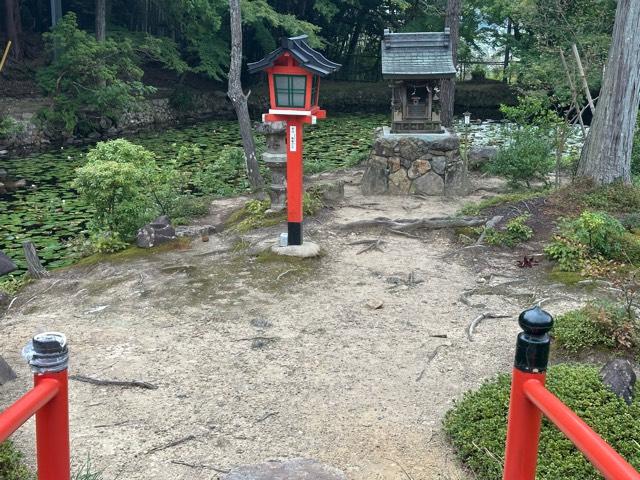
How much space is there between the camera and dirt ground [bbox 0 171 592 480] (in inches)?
151

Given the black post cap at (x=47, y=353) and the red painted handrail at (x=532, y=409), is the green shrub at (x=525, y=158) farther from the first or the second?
the black post cap at (x=47, y=353)

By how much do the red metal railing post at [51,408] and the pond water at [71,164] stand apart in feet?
22.9

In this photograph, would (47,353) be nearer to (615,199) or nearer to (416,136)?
(615,199)

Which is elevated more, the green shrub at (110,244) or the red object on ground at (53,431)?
the red object on ground at (53,431)

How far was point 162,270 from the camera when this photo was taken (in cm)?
716

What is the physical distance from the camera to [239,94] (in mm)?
12281

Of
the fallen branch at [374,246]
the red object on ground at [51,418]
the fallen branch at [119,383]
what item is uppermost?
the red object on ground at [51,418]

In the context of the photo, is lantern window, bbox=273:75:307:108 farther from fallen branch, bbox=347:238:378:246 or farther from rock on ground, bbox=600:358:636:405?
rock on ground, bbox=600:358:636:405

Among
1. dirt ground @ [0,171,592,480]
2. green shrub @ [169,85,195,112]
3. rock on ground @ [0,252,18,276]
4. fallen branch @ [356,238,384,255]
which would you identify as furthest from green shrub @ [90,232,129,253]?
green shrub @ [169,85,195,112]

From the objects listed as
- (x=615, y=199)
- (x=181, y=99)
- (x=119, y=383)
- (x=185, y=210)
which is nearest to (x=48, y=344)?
(x=119, y=383)

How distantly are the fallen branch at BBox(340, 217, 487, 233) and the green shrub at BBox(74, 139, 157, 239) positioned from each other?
2.70 m

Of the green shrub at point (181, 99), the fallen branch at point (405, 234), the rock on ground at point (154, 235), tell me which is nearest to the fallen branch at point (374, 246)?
the fallen branch at point (405, 234)

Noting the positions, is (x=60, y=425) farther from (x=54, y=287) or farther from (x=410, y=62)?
(x=410, y=62)

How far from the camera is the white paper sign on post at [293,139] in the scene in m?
7.10
